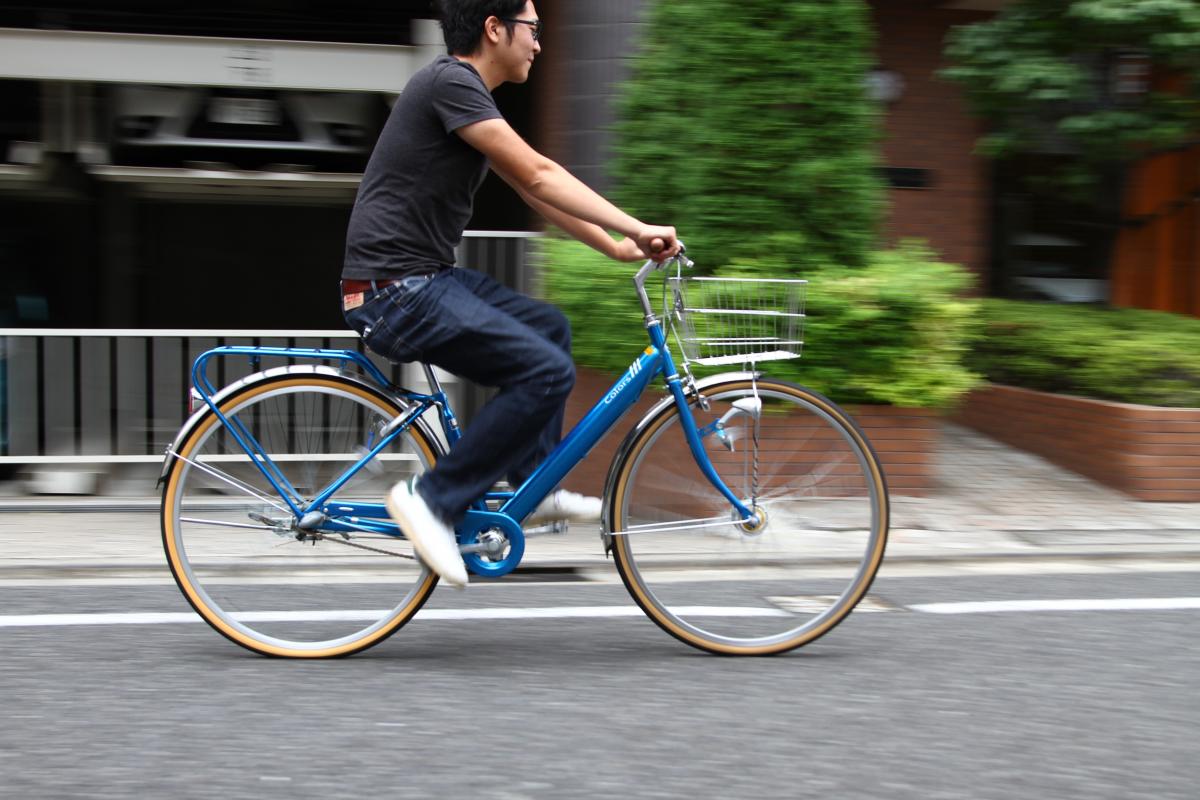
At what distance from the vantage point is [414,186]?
11.7ft

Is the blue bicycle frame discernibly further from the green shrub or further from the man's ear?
the green shrub

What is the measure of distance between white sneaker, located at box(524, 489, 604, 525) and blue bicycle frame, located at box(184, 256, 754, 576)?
0.13 ft

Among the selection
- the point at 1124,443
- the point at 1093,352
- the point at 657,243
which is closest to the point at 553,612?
the point at 657,243

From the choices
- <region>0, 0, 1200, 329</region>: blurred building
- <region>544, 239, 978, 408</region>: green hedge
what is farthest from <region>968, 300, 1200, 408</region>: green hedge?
<region>0, 0, 1200, 329</region>: blurred building

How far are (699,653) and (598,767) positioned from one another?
1041 mm

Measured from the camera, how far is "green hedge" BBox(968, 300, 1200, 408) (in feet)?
23.4

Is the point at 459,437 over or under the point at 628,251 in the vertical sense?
under

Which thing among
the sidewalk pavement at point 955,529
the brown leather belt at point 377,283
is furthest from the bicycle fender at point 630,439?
the sidewalk pavement at point 955,529

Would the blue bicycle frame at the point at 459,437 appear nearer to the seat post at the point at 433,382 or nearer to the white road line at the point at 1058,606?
the seat post at the point at 433,382

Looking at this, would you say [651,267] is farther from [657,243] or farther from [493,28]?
[493,28]

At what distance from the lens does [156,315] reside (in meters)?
10.2

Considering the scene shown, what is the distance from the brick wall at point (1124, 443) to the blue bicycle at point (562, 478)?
141 inches

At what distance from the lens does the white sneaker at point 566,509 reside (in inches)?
149

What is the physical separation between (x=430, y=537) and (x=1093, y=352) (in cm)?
518
